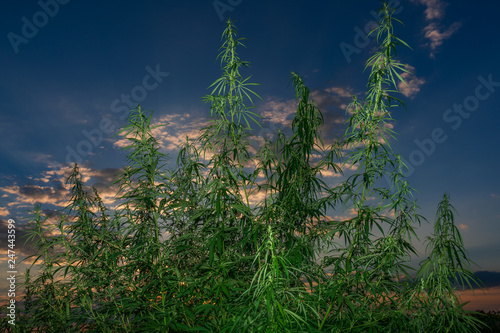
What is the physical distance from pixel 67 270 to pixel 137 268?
81 centimetres

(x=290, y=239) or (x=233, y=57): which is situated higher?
(x=233, y=57)

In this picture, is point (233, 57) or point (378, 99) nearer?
point (378, 99)

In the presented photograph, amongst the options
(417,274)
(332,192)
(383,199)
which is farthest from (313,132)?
(417,274)

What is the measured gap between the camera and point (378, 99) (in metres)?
3.42

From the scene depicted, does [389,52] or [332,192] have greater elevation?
[389,52]

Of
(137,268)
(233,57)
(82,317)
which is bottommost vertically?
(82,317)

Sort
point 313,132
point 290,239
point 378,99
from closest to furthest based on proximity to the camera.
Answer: point 378,99 < point 290,239 < point 313,132

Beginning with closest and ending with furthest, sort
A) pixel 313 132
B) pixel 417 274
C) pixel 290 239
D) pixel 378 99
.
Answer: pixel 417 274
pixel 378 99
pixel 290 239
pixel 313 132

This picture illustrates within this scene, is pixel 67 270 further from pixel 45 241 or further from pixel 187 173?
pixel 187 173

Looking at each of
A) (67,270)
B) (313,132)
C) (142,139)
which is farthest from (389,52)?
(67,270)

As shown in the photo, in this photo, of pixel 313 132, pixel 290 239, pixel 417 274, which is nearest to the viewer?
pixel 417 274

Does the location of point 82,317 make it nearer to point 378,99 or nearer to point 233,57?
point 233,57

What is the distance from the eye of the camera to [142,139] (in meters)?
3.63

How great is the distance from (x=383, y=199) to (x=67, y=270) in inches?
132
